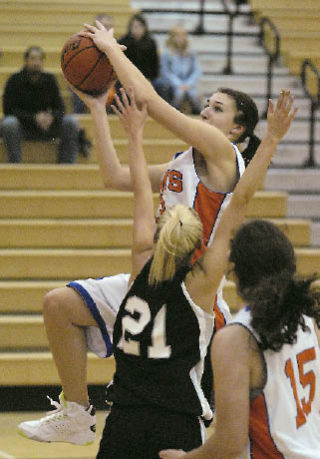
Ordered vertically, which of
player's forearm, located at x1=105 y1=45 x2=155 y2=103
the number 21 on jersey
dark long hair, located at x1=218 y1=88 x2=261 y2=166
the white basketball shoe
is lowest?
the white basketball shoe

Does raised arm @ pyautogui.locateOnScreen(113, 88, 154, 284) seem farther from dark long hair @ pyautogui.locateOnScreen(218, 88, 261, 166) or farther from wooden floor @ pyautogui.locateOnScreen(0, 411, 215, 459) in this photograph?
wooden floor @ pyautogui.locateOnScreen(0, 411, 215, 459)

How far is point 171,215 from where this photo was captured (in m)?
3.14

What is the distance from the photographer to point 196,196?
3941mm

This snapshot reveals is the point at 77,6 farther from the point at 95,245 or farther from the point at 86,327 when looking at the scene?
the point at 86,327

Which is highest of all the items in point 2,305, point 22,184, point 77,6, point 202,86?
point 77,6

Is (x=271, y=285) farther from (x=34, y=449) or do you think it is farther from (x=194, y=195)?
(x=34, y=449)

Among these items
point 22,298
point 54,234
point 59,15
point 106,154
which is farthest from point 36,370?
point 59,15

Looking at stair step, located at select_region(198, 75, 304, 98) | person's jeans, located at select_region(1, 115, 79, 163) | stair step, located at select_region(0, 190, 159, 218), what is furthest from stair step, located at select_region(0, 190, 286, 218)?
stair step, located at select_region(198, 75, 304, 98)

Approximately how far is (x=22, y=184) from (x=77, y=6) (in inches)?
112

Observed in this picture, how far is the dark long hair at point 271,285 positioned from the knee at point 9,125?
5.03 meters

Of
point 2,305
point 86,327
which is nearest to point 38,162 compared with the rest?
point 2,305

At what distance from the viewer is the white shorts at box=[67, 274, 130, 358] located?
377 cm

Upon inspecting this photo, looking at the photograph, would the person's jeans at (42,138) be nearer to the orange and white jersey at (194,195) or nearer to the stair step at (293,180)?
the stair step at (293,180)

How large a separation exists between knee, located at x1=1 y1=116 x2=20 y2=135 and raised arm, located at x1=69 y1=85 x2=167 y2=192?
11.7 ft
